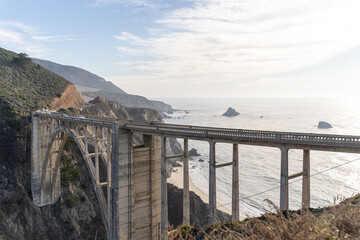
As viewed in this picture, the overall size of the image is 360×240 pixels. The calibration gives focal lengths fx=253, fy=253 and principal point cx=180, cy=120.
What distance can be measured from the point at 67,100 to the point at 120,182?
158ft

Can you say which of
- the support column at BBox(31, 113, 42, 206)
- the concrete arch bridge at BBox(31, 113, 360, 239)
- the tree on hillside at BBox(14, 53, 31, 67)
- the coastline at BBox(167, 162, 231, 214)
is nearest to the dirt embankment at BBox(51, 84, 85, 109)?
the tree on hillside at BBox(14, 53, 31, 67)

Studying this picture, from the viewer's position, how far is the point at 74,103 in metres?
65.7

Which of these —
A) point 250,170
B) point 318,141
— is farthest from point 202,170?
point 318,141

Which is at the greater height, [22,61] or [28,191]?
[22,61]

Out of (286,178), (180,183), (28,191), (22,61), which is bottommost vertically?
(180,183)

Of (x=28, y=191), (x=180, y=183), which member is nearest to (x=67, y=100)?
(x=28, y=191)

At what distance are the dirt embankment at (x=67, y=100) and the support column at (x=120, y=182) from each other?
40.2 m

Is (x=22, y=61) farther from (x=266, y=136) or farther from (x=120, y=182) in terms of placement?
(x=266, y=136)

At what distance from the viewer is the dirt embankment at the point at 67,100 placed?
57.9m

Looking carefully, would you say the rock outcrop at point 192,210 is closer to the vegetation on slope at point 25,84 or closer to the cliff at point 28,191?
the cliff at point 28,191

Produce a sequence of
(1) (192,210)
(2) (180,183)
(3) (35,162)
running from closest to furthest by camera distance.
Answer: (3) (35,162) → (1) (192,210) → (2) (180,183)

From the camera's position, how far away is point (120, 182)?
22172 millimetres

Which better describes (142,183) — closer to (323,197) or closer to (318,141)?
(318,141)

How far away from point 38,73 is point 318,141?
70662 mm
